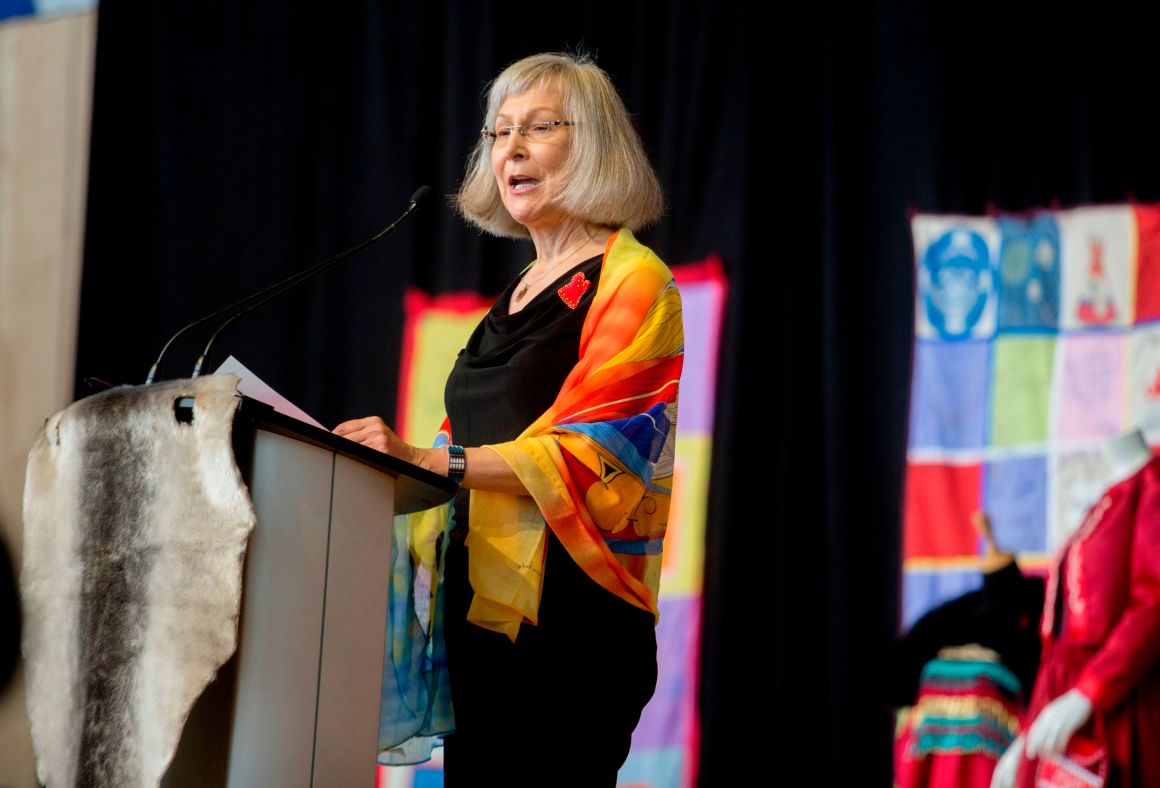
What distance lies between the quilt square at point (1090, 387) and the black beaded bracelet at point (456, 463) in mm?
1925

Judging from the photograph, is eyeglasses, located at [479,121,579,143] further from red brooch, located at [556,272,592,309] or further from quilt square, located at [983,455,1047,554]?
quilt square, located at [983,455,1047,554]

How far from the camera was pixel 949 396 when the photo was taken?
3.14 metres

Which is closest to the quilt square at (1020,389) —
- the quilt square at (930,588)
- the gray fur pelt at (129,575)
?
the quilt square at (930,588)

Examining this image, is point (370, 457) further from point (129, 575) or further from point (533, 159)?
point (533, 159)

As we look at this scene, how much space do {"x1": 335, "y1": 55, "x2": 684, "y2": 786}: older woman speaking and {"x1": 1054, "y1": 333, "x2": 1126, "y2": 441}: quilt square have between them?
5.28 feet

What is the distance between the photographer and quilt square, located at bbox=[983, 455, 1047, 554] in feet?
9.93

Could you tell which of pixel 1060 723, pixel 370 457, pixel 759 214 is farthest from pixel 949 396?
pixel 370 457

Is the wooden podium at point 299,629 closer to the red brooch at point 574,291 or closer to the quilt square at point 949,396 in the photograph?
the red brooch at point 574,291

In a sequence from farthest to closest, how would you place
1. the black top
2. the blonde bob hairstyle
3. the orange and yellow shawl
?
the blonde bob hairstyle → the black top → the orange and yellow shawl

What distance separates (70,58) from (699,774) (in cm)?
272

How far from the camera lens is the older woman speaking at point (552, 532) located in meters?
1.60

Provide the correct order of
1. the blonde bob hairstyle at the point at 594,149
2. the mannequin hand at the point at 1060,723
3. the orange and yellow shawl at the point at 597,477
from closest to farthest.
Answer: the orange and yellow shawl at the point at 597,477 → the blonde bob hairstyle at the point at 594,149 → the mannequin hand at the point at 1060,723

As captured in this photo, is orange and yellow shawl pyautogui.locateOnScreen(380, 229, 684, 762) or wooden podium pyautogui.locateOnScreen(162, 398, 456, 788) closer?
wooden podium pyautogui.locateOnScreen(162, 398, 456, 788)

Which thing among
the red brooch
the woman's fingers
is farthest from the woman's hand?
the red brooch
